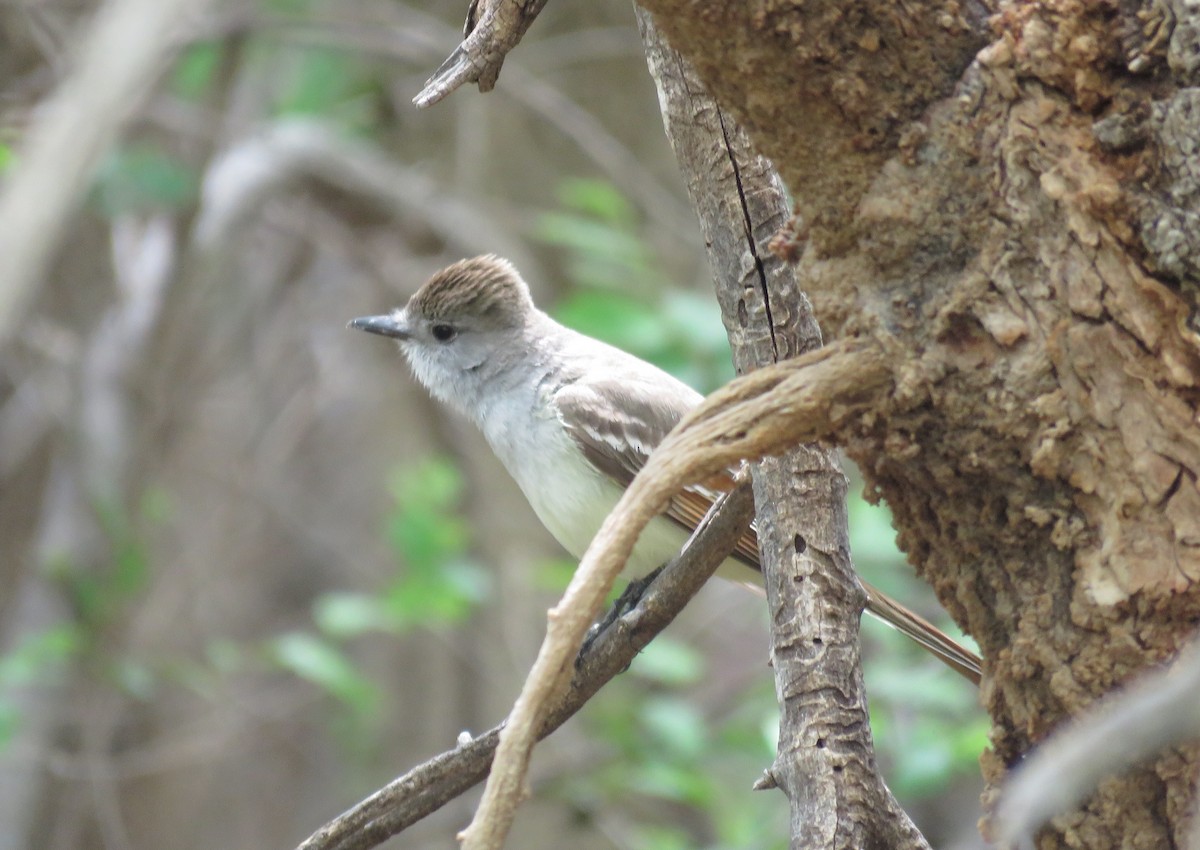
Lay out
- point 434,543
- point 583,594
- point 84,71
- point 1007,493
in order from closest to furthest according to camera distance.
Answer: point 583,594 → point 1007,493 → point 84,71 → point 434,543

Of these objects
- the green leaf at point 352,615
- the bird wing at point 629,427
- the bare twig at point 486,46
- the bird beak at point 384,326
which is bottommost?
the bare twig at point 486,46

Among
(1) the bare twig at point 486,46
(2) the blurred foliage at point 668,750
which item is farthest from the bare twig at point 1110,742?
(2) the blurred foliage at point 668,750

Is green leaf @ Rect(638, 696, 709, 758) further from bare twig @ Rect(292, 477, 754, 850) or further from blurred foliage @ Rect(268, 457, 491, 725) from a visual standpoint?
bare twig @ Rect(292, 477, 754, 850)

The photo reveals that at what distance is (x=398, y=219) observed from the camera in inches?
305

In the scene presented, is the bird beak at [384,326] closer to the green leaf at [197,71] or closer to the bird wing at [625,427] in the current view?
the bird wing at [625,427]

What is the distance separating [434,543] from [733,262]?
4110 mm

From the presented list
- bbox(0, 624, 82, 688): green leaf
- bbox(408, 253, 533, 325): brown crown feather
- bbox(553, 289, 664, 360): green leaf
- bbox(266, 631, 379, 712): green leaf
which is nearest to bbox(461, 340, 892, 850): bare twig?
bbox(408, 253, 533, 325): brown crown feather

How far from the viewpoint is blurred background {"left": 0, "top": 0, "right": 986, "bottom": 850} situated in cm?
596

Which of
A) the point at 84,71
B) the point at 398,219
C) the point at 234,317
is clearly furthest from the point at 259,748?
the point at 84,71

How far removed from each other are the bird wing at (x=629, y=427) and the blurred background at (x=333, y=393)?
1.78ft

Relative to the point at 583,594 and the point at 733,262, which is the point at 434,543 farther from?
the point at 583,594

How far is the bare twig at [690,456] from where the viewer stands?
1.58 m

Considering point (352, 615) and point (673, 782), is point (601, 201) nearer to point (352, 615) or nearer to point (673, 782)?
point (352, 615)

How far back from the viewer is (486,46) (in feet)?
7.09
